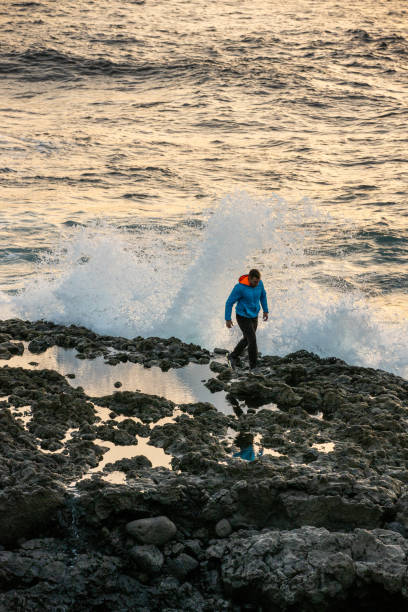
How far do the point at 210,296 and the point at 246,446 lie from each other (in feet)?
23.3

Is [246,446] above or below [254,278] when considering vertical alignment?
below

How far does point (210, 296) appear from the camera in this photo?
1554 cm

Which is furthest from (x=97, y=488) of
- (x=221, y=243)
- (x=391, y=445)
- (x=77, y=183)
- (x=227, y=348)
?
(x=77, y=183)

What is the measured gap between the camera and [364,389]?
11.0 m

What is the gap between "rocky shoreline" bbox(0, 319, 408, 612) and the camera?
594cm

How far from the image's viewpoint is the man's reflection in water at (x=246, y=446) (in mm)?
8344

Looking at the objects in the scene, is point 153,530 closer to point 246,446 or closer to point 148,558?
point 148,558

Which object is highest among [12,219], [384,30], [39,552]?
[384,30]

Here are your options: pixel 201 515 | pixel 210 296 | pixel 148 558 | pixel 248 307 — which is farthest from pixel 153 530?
pixel 210 296

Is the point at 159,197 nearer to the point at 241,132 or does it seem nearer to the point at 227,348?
the point at 241,132

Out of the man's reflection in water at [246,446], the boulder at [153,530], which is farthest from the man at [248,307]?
the boulder at [153,530]

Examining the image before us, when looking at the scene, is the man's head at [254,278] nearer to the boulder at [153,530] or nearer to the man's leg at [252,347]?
the man's leg at [252,347]

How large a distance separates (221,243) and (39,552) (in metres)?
10.6

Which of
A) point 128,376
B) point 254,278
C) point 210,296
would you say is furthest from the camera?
point 210,296
